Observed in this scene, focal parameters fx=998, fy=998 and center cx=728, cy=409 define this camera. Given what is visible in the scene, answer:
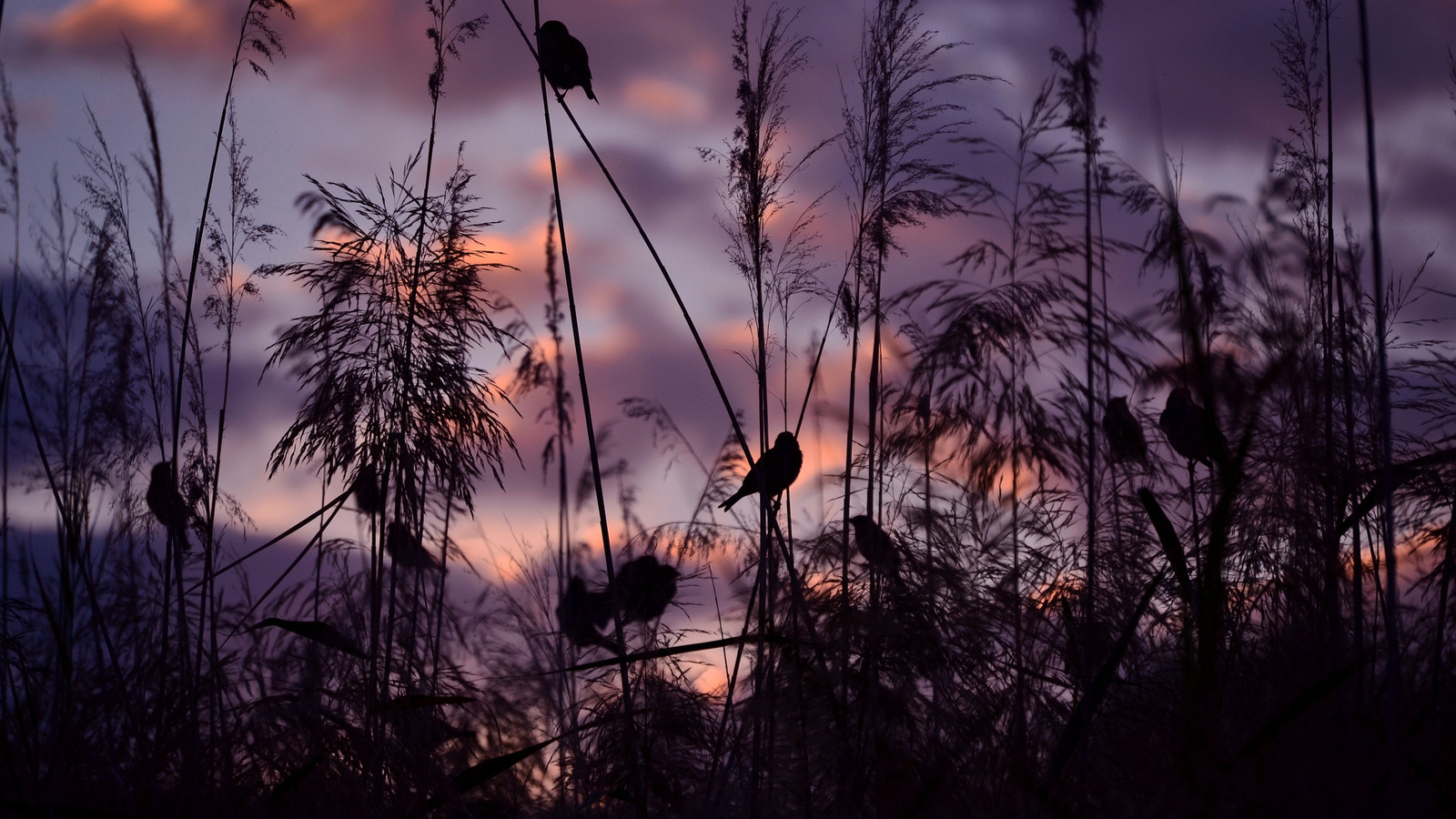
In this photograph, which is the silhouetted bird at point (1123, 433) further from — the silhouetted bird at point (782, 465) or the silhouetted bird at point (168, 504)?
the silhouetted bird at point (168, 504)

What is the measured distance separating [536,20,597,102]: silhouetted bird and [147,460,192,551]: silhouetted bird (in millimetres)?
1249

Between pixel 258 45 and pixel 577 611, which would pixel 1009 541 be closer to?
pixel 577 611

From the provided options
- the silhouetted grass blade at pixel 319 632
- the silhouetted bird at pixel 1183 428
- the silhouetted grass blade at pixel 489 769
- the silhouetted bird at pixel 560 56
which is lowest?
the silhouetted grass blade at pixel 489 769

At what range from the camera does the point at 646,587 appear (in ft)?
10.8

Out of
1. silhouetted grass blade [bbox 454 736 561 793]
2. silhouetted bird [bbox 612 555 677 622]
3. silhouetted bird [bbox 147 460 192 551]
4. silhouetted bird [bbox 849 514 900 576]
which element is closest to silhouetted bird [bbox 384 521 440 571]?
silhouetted bird [bbox 147 460 192 551]

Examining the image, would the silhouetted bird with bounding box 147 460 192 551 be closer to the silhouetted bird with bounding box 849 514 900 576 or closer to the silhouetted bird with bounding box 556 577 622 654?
the silhouetted bird with bounding box 556 577 622 654

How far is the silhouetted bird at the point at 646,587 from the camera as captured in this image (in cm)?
326

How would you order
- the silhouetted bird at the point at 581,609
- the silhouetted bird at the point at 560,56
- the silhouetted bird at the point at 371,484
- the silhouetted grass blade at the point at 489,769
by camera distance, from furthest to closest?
1. the silhouetted bird at the point at 581,609
2. the silhouetted bird at the point at 371,484
3. the silhouetted bird at the point at 560,56
4. the silhouetted grass blade at the point at 489,769

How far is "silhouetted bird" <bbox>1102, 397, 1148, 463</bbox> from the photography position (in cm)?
300

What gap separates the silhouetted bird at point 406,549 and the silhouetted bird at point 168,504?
0.50 meters

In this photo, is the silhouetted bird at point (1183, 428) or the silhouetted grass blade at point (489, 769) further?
the silhouetted bird at point (1183, 428)

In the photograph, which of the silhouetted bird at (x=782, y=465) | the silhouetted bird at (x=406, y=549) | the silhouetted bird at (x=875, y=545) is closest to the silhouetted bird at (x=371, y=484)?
the silhouetted bird at (x=406, y=549)

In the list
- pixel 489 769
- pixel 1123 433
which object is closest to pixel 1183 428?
pixel 1123 433

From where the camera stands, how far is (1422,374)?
9.33 feet
